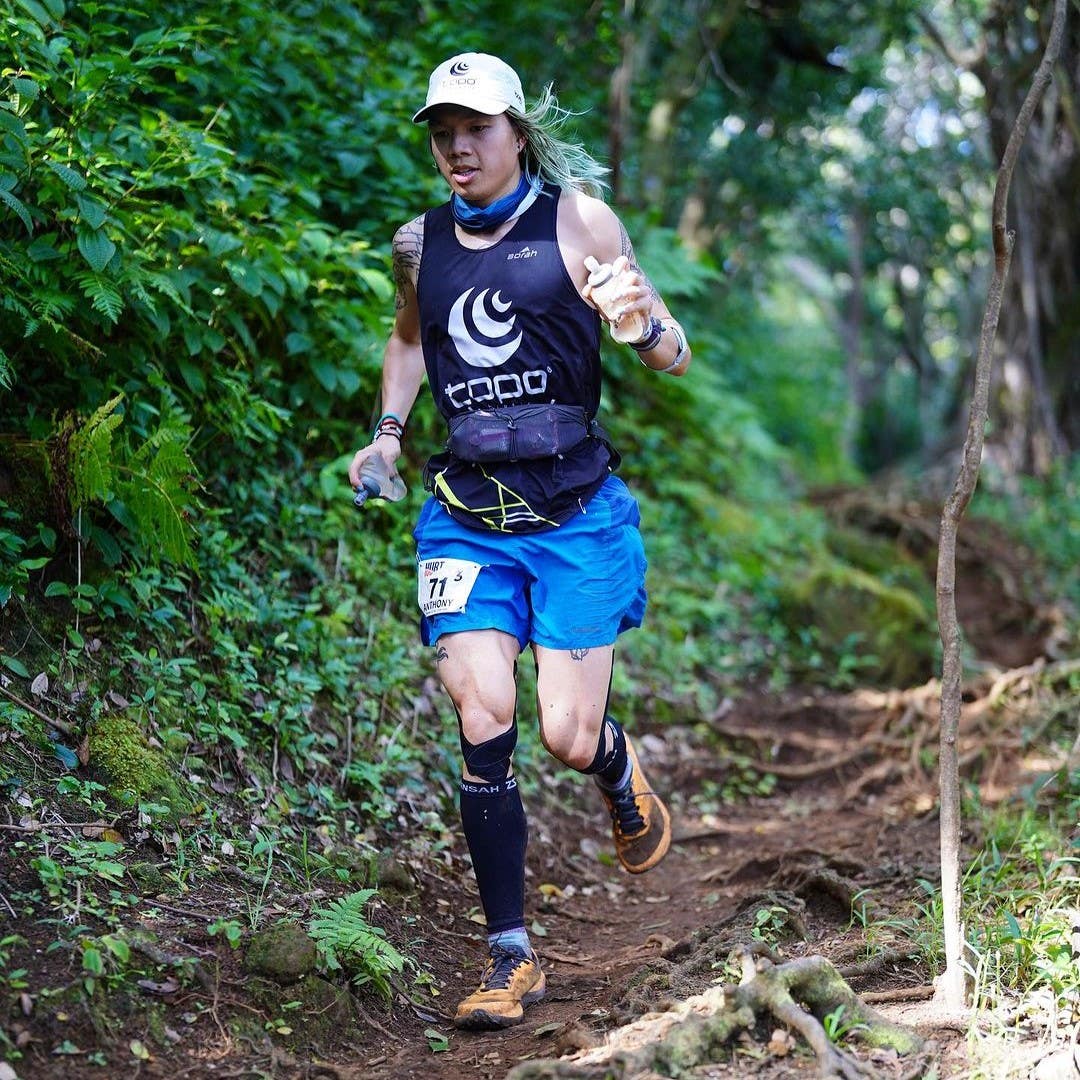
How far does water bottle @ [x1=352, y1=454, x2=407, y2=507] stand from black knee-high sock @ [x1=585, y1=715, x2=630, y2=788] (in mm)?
1044

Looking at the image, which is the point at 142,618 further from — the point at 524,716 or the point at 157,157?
the point at 524,716

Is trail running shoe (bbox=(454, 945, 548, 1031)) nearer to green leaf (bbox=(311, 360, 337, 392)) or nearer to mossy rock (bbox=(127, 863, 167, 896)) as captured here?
mossy rock (bbox=(127, 863, 167, 896))

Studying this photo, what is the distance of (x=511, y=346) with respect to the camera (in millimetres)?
3693

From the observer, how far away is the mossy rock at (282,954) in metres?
3.22

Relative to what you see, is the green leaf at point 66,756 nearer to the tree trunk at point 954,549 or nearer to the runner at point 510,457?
the runner at point 510,457

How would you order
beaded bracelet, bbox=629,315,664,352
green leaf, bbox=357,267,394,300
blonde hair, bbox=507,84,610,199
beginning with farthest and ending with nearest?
1. green leaf, bbox=357,267,394,300
2. blonde hair, bbox=507,84,610,199
3. beaded bracelet, bbox=629,315,664,352

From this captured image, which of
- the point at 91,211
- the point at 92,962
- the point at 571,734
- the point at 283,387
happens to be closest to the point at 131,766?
the point at 92,962

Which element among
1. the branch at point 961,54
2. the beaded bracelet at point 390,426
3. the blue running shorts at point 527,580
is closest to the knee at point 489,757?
the blue running shorts at point 527,580

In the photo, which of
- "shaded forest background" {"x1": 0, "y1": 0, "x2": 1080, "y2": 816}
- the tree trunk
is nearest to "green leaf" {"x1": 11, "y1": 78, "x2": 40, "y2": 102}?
"shaded forest background" {"x1": 0, "y1": 0, "x2": 1080, "y2": 816}

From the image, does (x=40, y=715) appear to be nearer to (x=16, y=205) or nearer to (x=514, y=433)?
(x=16, y=205)

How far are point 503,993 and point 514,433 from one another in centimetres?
166

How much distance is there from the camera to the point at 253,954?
3238 millimetres

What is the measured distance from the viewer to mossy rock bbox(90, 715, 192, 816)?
146 inches

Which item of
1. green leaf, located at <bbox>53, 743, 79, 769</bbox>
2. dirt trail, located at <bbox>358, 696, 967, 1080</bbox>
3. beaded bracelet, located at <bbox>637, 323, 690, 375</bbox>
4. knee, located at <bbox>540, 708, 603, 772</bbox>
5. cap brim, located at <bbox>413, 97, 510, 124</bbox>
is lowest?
dirt trail, located at <bbox>358, 696, 967, 1080</bbox>
